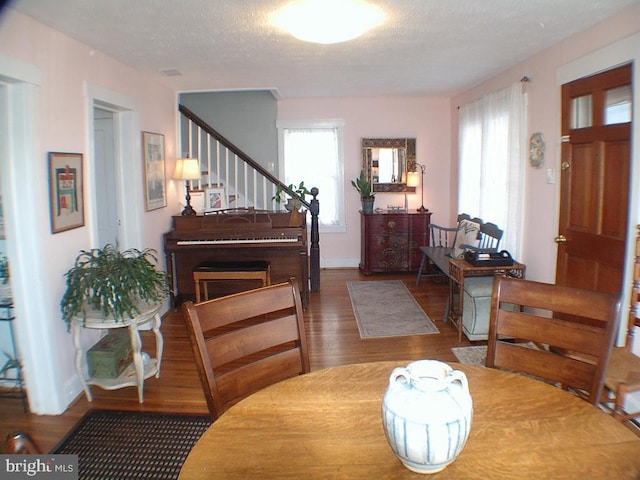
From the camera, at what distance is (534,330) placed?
5.37ft

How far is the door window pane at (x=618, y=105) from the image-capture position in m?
2.85

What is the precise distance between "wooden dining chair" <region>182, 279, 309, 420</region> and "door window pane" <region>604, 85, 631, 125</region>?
246 centimetres

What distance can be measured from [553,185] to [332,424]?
3103 mm

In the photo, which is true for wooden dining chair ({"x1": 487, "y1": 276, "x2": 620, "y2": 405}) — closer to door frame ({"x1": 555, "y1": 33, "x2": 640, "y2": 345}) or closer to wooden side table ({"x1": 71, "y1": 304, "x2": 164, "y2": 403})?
door frame ({"x1": 555, "y1": 33, "x2": 640, "y2": 345})

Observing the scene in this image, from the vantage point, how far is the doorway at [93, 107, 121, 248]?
4.07 m

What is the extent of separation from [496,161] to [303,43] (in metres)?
2.29

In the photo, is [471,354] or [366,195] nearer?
[471,354]

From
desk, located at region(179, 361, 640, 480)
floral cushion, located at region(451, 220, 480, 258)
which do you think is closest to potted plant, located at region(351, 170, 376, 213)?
floral cushion, located at region(451, 220, 480, 258)

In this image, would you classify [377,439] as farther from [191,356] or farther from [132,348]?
[191,356]

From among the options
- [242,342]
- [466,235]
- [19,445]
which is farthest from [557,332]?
[466,235]

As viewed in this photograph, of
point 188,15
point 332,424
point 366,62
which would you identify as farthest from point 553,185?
point 332,424

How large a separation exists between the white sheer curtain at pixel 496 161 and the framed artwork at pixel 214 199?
2.83 m

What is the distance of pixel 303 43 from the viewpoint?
3371mm

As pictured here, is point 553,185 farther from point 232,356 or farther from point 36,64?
point 36,64
